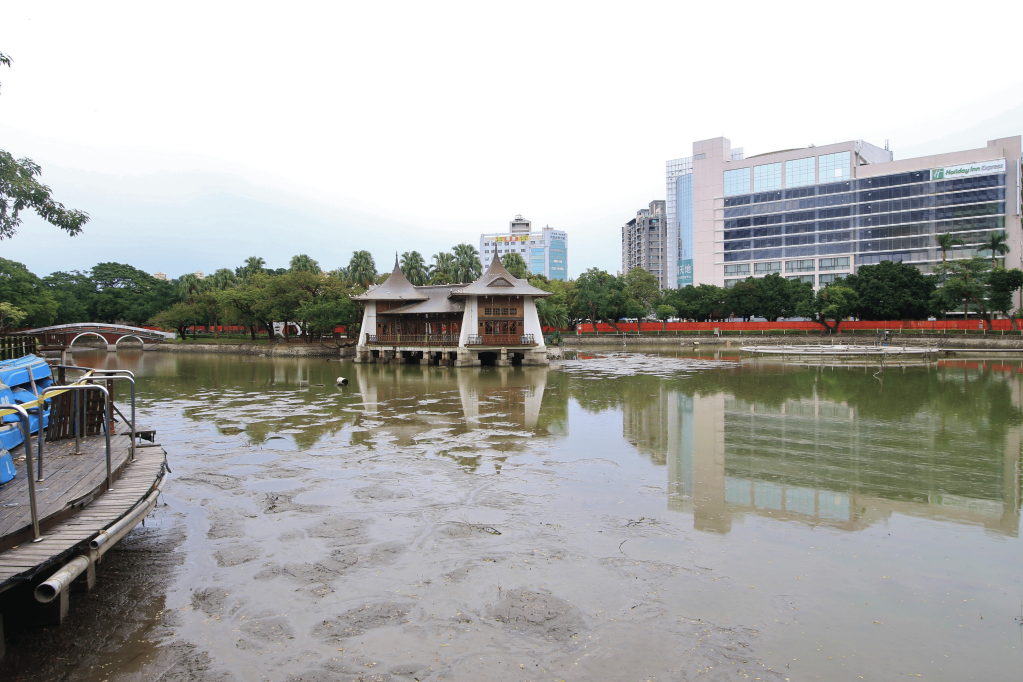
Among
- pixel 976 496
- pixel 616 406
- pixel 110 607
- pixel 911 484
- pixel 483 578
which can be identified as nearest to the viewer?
pixel 110 607

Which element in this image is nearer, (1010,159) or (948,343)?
(948,343)

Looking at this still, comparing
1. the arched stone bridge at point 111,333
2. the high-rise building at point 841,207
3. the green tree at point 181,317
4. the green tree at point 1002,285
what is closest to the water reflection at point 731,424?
the green tree at point 1002,285

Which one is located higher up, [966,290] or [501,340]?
[966,290]

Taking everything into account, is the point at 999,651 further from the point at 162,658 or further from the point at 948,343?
the point at 948,343

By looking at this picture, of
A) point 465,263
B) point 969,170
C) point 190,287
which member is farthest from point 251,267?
point 969,170

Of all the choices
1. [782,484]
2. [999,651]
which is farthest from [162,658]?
[782,484]

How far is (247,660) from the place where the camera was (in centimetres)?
554

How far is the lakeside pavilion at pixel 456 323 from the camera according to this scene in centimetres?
3784

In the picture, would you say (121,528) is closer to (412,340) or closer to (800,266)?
(412,340)

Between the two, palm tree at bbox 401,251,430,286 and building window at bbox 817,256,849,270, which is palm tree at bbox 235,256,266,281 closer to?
palm tree at bbox 401,251,430,286

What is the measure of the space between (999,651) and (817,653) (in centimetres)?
173

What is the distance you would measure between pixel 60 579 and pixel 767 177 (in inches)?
3861

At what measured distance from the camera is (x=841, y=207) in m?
83.5

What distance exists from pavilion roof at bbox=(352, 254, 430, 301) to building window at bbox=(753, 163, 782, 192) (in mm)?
66704
